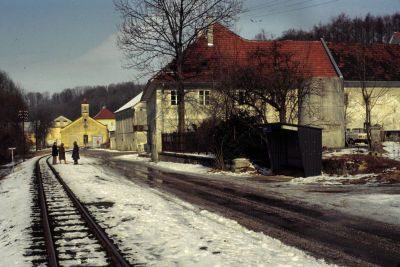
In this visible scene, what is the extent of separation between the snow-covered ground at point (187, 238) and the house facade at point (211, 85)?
32.1 m

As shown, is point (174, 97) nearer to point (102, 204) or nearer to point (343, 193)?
point (343, 193)

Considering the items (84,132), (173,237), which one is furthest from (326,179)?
(84,132)

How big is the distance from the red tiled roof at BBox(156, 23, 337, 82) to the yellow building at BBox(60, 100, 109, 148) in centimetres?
7268

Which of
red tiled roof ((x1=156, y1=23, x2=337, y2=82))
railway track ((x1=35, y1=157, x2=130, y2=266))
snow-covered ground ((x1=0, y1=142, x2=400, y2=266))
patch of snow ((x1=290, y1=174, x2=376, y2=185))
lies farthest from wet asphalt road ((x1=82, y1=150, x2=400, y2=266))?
red tiled roof ((x1=156, y1=23, x2=337, y2=82))

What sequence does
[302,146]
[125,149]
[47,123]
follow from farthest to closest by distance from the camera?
[47,123] < [125,149] < [302,146]

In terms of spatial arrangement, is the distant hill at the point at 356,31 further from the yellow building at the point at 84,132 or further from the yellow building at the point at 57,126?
the yellow building at the point at 57,126

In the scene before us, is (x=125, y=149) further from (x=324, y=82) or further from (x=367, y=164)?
(x=367, y=164)

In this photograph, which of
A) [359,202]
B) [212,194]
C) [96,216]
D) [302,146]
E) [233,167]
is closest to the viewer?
[96,216]

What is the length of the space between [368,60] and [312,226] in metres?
42.5

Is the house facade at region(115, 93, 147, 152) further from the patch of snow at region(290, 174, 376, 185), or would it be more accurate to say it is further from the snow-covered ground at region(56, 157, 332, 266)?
the snow-covered ground at region(56, 157, 332, 266)

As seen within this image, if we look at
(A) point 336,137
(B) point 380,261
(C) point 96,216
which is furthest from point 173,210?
(A) point 336,137

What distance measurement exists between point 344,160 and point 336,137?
25.0 metres

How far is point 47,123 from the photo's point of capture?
122 meters

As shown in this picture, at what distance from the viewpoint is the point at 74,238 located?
9625mm
